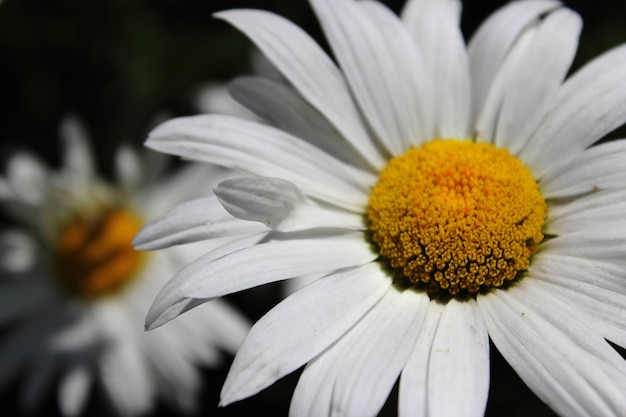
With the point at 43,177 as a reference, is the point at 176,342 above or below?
below

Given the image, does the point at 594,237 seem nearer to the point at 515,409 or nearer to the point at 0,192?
the point at 515,409

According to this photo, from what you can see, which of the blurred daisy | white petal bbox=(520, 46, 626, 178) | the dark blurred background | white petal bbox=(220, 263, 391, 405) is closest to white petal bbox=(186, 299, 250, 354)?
the blurred daisy

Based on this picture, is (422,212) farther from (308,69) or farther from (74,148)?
(74,148)

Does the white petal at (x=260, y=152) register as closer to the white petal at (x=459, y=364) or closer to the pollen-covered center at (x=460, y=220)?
the pollen-covered center at (x=460, y=220)

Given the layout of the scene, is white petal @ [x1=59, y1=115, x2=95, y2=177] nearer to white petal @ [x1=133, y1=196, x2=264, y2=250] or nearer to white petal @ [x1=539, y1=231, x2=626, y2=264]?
white petal @ [x1=133, y1=196, x2=264, y2=250]

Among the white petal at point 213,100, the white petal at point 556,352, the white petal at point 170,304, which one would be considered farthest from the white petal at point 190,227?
the white petal at point 213,100

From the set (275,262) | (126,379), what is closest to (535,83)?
(275,262)

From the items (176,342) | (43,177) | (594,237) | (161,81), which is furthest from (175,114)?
(594,237)
